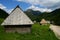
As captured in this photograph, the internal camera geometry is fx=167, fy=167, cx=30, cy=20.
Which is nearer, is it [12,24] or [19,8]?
[12,24]

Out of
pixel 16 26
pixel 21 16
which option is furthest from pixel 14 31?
pixel 21 16

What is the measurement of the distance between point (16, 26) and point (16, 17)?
1948 mm

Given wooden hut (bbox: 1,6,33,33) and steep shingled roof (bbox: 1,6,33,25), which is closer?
wooden hut (bbox: 1,6,33,33)

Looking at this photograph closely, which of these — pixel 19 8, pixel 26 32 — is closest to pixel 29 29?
pixel 26 32

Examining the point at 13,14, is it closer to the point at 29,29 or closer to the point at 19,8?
the point at 19,8

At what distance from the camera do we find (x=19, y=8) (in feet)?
116

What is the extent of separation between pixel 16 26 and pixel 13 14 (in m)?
2.78

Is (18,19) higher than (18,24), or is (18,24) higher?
(18,19)

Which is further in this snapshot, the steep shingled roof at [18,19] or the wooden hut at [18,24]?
the steep shingled roof at [18,19]

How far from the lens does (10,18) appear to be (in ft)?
113

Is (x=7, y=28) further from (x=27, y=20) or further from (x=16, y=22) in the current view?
(x=27, y=20)

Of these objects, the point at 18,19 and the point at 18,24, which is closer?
the point at 18,24

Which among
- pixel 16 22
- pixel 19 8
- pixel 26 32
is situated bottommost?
pixel 26 32

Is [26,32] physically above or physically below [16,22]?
below
